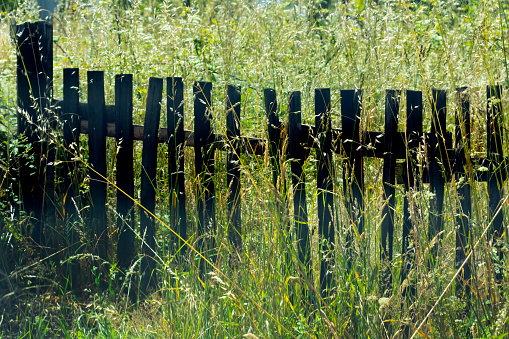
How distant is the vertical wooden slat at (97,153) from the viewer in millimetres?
2678

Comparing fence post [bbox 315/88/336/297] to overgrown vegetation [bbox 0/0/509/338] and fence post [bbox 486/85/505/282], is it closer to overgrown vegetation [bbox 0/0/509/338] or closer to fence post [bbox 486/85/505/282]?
overgrown vegetation [bbox 0/0/509/338]

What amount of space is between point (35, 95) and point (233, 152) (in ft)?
4.65

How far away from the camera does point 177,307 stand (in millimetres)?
1956

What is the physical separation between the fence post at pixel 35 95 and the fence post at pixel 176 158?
0.85 meters

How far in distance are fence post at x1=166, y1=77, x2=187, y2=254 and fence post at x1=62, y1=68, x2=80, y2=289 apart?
613 mm

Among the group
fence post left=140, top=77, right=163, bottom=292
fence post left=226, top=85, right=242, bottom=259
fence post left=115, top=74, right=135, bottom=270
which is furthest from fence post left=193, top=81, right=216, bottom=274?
fence post left=115, top=74, right=135, bottom=270

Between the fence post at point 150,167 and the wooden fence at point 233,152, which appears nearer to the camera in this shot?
the wooden fence at point 233,152

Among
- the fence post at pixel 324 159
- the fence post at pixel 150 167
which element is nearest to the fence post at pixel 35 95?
the fence post at pixel 150 167

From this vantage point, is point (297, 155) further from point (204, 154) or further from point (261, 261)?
point (261, 261)

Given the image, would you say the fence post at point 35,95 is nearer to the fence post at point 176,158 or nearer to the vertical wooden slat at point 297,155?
the fence post at point 176,158

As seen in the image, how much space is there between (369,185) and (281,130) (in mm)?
535

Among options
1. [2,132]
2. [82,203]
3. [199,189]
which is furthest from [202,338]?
[2,132]

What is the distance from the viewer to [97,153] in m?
2.72

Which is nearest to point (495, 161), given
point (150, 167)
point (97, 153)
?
point (150, 167)
